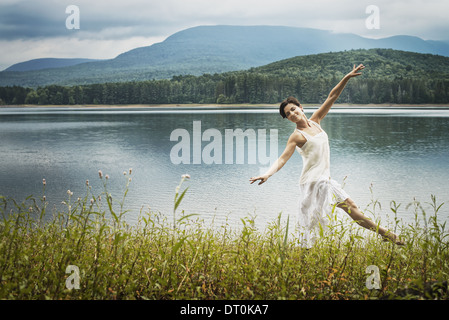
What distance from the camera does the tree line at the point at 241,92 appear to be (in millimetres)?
105625

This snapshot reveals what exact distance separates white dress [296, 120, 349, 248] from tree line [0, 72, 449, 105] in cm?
10791

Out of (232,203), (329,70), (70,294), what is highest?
(329,70)

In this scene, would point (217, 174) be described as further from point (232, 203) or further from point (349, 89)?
point (349, 89)

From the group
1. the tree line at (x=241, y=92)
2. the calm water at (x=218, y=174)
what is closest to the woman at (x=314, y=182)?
the calm water at (x=218, y=174)

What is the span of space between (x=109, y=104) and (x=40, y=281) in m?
135

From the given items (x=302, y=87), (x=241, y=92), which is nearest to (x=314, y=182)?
(x=302, y=87)

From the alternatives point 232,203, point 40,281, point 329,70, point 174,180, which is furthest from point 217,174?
point 329,70

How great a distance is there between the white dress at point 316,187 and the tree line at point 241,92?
354 feet

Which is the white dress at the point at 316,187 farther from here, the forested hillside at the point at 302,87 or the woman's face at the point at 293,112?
the forested hillside at the point at 302,87

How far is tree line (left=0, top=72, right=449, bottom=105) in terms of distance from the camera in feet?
347
